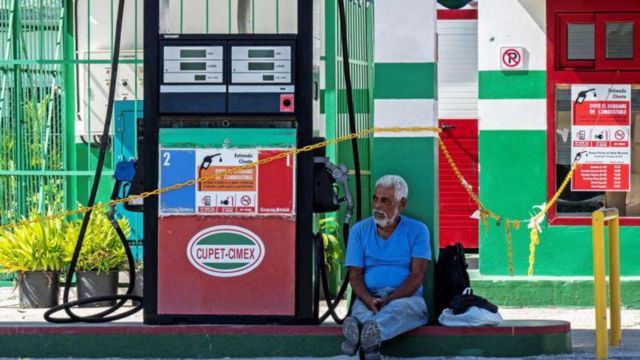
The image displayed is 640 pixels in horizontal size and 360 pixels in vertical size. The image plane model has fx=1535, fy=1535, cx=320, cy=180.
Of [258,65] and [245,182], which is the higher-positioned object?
[258,65]

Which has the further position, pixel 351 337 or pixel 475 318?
pixel 475 318

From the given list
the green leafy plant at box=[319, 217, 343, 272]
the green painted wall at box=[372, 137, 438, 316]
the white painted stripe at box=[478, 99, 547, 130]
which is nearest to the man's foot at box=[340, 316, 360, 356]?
the green painted wall at box=[372, 137, 438, 316]

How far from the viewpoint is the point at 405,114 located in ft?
30.0

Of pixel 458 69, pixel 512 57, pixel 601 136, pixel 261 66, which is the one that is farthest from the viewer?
pixel 458 69

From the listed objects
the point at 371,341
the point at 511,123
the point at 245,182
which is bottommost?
the point at 371,341

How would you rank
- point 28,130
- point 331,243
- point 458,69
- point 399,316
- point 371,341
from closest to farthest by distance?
point 371,341 → point 399,316 → point 331,243 → point 28,130 → point 458,69

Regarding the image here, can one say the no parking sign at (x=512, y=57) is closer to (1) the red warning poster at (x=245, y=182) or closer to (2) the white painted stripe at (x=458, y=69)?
(2) the white painted stripe at (x=458, y=69)

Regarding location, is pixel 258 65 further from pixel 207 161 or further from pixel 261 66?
pixel 207 161

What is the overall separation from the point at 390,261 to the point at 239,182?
1.00 m

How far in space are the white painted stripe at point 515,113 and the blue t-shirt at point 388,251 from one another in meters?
3.71

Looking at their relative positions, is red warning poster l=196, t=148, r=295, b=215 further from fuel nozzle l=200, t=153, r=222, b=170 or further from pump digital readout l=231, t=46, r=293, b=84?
pump digital readout l=231, t=46, r=293, b=84

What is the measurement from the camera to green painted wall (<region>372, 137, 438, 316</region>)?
9172 mm

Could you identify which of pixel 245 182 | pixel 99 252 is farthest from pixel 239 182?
pixel 99 252

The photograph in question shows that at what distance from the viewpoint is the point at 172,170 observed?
29.9 feet
